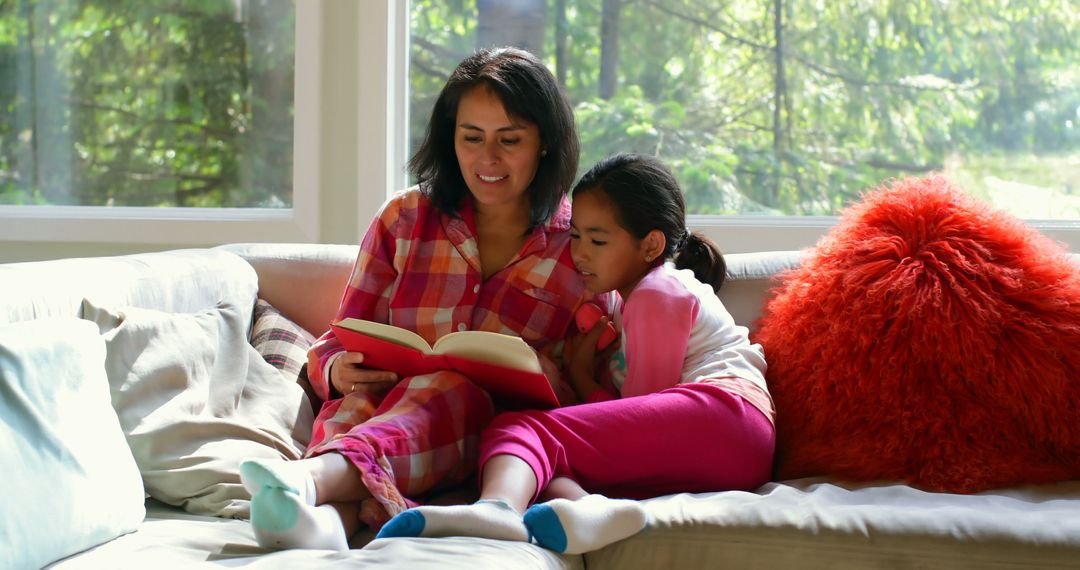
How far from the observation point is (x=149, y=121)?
10.9 ft

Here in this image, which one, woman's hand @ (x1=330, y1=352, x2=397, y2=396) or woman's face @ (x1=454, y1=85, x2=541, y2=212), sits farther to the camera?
woman's face @ (x1=454, y1=85, x2=541, y2=212)

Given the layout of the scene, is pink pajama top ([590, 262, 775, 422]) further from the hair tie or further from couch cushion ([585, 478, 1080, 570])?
couch cushion ([585, 478, 1080, 570])

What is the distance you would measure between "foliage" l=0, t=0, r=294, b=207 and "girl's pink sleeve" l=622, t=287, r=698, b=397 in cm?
171

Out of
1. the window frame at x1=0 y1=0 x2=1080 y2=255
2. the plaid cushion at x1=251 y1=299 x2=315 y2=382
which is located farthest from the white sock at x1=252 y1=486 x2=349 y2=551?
the window frame at x1=0 y1=0 x2=1080 y2=255

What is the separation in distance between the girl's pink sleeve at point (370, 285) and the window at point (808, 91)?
1.11 metres

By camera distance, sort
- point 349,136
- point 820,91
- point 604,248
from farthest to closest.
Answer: point 349,136
point 820,91
point 604,248

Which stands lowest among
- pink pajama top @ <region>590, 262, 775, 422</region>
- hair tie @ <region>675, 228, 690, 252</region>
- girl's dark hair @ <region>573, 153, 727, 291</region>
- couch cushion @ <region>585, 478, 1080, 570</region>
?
couch cushion @ <region>585, 478, 1080, 570</region>

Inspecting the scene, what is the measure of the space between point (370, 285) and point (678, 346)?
1.98 ft

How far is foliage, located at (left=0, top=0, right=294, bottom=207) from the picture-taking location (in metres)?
3.20

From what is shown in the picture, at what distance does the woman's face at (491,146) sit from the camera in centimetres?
199

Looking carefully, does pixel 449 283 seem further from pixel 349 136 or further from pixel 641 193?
pixel 349 136

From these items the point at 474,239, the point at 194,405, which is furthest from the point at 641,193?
the point at 194,405

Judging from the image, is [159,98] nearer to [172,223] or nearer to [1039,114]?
[172,223]

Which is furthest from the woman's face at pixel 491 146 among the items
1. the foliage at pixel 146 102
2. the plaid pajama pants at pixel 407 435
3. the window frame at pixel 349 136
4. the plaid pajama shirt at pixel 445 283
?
the foliage at pixel 146 102
